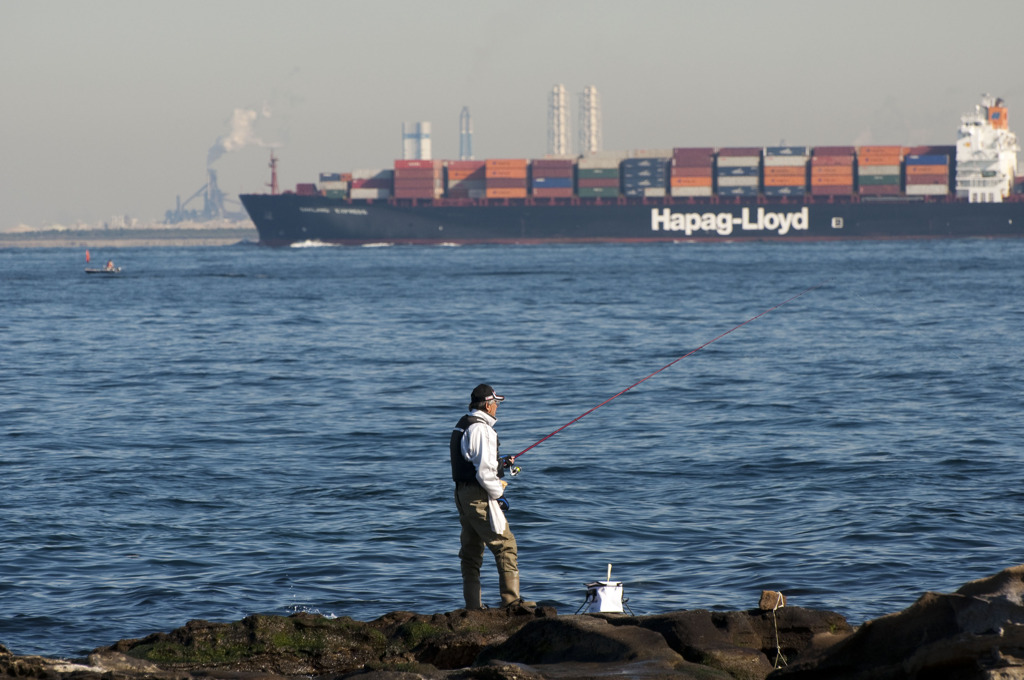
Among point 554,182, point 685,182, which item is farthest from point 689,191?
point 554,182

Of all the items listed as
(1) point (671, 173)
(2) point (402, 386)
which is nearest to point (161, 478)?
(2) point (402, 386)

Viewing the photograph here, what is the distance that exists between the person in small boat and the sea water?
772mm

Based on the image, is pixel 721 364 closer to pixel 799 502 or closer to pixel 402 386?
pixel 402 386

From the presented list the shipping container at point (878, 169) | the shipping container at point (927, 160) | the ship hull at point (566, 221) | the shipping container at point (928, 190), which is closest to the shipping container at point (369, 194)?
the ship hull at point (566, 221)

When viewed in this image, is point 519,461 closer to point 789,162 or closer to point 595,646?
point 595,646

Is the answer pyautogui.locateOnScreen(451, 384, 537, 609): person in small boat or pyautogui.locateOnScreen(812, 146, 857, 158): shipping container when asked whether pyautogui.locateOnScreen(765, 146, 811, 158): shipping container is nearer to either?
pyautogui.locateOnScreen(812, 146, 857, 158): shipping container

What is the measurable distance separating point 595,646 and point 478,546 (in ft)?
5.73

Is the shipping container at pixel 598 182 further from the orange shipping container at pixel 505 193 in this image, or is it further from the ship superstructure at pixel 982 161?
the ship superstructure at pixel 982 161

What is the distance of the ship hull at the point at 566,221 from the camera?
103 meters

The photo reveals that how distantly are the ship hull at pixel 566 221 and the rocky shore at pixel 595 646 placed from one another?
321ft

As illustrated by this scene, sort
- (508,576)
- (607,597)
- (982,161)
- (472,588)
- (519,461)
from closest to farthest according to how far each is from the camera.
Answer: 1. (607,597)
2. (508,576)
3. (472,588)
4. (519,461)
5. (982,161)

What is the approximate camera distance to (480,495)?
24.8 ft

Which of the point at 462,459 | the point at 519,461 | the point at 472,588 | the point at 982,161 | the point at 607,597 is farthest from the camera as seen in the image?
the point at 982,161

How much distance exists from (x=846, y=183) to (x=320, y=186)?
163ft
